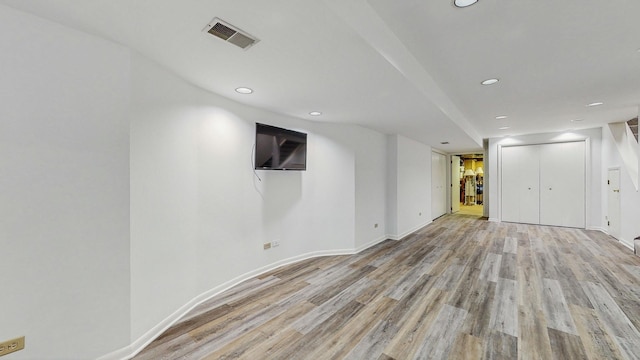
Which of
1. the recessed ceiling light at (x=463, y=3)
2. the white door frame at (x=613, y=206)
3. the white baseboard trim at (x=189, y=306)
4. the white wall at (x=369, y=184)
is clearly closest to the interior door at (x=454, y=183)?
the white door frame at (x=613, y=206)

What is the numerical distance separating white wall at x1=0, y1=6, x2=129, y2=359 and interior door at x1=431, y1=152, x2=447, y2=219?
25.3ft

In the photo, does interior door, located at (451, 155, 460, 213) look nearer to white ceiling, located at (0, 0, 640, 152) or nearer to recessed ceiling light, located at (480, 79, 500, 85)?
white ceiling, located at (0, 0, 640, 152)

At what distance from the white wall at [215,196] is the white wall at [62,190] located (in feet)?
0.44

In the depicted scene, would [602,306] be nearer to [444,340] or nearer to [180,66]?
[444,340]

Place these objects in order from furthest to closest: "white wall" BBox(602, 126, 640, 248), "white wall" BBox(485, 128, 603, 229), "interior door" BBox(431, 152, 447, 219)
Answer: "interior door" BBox(431, 152, 447, 219) → "white wall" BBox(485, 128, 603, 229) → "white wall" BBox(602, 126, 640, 248)

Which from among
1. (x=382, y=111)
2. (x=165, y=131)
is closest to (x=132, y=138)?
(x=165, y=131)

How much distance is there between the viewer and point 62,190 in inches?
60.5

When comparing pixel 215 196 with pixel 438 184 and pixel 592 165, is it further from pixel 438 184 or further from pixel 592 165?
pixel 592 165

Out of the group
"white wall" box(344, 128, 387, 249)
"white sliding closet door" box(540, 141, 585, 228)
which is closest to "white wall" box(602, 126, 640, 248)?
"white sliding closet door" box(540, 141, 585, 228)

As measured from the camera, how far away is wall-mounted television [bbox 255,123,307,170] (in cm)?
313

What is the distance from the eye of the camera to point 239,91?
2607mm

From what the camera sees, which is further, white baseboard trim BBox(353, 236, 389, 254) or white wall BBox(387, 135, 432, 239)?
white wall BBox(387, 135, 432, 239)

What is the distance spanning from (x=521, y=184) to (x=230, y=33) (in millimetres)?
8183

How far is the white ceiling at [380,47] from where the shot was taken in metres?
1.42
